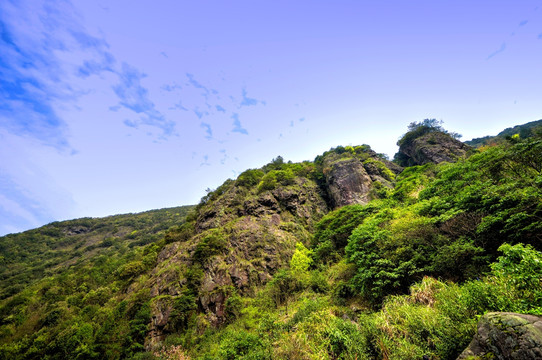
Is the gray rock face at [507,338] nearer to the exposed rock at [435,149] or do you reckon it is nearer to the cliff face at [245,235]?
the cliff face at [245,235]

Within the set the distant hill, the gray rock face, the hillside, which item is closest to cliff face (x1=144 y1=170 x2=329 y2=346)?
the hillside

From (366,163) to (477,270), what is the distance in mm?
37725

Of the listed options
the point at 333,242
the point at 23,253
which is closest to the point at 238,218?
the point at 333,242

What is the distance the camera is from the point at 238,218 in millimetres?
31547

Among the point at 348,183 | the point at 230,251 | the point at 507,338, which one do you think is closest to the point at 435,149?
the point at 348,183

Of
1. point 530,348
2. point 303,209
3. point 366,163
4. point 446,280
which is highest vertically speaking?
point 366,163

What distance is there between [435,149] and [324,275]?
1588 inches

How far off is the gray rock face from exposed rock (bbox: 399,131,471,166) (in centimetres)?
4486

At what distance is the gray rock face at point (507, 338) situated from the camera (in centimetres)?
390

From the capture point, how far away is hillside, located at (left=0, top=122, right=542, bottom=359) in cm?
772

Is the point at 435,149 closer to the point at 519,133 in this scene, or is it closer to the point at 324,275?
the point at 519,133

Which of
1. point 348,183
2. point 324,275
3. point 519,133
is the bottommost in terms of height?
point 324,275

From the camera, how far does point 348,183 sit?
38.4 metres

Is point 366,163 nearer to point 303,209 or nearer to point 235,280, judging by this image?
point 303,209
